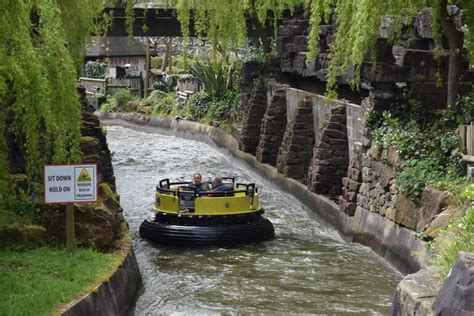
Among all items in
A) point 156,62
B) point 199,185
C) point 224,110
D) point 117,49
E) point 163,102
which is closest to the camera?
point 199,185

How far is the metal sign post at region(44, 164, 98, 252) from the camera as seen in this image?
11953 mm

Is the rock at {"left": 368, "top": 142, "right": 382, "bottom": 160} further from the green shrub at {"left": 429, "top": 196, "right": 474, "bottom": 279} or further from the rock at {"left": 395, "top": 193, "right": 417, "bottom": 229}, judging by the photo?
the green shrub at {"left": 429, "top": 196, "right": 474, "bottom": 279}

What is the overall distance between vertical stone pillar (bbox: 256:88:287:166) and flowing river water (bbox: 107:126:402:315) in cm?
428

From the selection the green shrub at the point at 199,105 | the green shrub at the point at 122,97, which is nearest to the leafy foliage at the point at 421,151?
the green shrub at the point at 199,105

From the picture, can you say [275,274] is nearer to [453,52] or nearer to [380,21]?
[380,21]

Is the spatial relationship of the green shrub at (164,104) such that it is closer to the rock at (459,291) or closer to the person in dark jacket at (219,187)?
the person in dark jacket at (219,187)

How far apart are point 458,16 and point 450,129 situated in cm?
363

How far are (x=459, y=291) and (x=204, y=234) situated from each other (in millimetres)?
10993

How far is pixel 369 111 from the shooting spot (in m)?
18.4

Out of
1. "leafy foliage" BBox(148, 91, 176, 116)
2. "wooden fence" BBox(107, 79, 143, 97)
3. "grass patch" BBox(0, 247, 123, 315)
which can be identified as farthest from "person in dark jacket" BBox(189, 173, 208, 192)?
"wooden fence" BBox(107, 79, 143, 97)

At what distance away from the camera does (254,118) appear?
97.7ft

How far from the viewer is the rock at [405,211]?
15.4 metres

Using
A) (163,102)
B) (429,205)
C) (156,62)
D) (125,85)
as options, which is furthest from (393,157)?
(156,62)

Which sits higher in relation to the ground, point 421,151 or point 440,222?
point 421,151
